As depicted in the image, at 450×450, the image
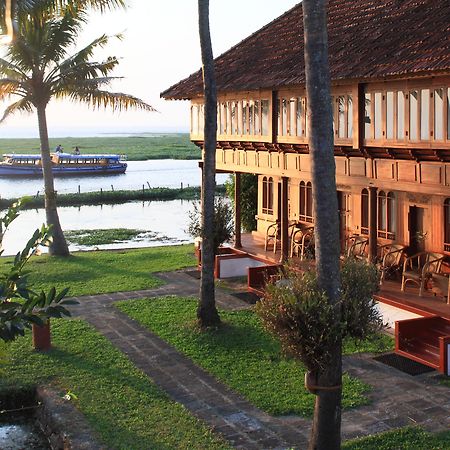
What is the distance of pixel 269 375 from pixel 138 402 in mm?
2444

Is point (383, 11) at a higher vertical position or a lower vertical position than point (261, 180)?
higher

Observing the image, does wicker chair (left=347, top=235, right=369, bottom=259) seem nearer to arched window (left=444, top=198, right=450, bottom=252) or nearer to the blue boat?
arched window (left=444, top=198, right=450, bottom=252)

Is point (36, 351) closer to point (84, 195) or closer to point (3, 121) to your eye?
point (3, 121)

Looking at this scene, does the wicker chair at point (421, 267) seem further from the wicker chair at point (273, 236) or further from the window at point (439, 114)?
the wicker chair at point (273, 236)

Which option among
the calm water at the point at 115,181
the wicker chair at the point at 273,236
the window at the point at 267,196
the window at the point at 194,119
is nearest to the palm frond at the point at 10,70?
the window at the point at 194,119

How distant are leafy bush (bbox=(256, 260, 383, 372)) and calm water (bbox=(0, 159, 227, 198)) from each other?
5382 cm

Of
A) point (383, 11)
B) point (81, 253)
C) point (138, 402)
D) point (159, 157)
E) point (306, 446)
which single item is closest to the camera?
point (306, 446)

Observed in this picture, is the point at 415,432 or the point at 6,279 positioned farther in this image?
the point at 415,432

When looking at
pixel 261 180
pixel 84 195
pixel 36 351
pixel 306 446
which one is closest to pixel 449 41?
pixel 306 446

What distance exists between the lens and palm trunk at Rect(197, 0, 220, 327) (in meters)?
16.4

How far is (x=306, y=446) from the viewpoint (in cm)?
1065

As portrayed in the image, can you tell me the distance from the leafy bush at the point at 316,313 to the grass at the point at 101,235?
81.7ft

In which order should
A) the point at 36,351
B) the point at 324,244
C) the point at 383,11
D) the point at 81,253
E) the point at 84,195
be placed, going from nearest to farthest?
1. the point at 324,244
2. the point at 36,351
3. the point at 383,11
4. the point at 81,253
5. the point at 84,195

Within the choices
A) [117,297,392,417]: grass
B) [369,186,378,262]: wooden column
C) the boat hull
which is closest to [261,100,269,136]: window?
[369,186,378,262]: wooden column
